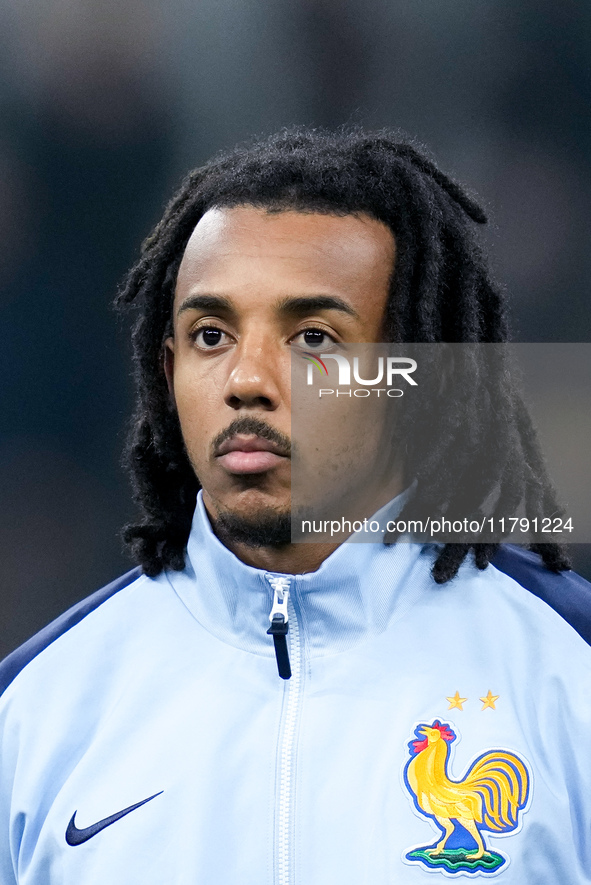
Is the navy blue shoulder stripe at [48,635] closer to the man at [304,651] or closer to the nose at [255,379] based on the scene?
the man at [304,651]

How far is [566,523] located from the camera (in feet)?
4.52

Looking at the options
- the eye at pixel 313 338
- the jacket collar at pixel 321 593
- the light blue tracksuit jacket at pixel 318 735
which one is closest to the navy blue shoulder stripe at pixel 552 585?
the light blue tracksuit jacket at pixel 318 735

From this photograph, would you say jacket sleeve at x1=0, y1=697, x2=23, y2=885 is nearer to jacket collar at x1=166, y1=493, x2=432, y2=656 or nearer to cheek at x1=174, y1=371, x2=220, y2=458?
jacket collar at x1=166, y1=493, x2=432, y2=656

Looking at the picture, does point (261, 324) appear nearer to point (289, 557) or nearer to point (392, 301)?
point (392, 301)

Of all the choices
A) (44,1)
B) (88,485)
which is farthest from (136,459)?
(44,1)

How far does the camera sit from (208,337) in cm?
123

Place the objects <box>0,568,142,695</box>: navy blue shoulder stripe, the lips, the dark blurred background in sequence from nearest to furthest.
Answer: the lips < <box>0,568,142,695</box>: navy blue shoulder stripe < the dark blurred background

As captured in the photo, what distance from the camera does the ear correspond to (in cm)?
140

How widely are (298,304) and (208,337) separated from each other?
0.13 m

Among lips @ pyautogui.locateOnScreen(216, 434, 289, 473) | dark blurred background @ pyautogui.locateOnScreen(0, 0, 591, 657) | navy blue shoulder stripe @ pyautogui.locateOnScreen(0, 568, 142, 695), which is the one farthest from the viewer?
dark blurred background @ pyautogui.locateOnScreen(0, 0, 591, 657)

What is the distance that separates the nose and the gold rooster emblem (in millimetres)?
418

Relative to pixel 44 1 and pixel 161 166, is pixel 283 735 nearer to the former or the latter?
pixel 161 166

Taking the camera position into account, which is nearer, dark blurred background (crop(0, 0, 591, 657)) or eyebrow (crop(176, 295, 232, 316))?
eyebrow (crop(176, 295, 232, 316))

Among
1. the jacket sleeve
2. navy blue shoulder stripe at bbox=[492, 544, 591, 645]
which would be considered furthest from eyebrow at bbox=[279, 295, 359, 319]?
the jacket sleeve
